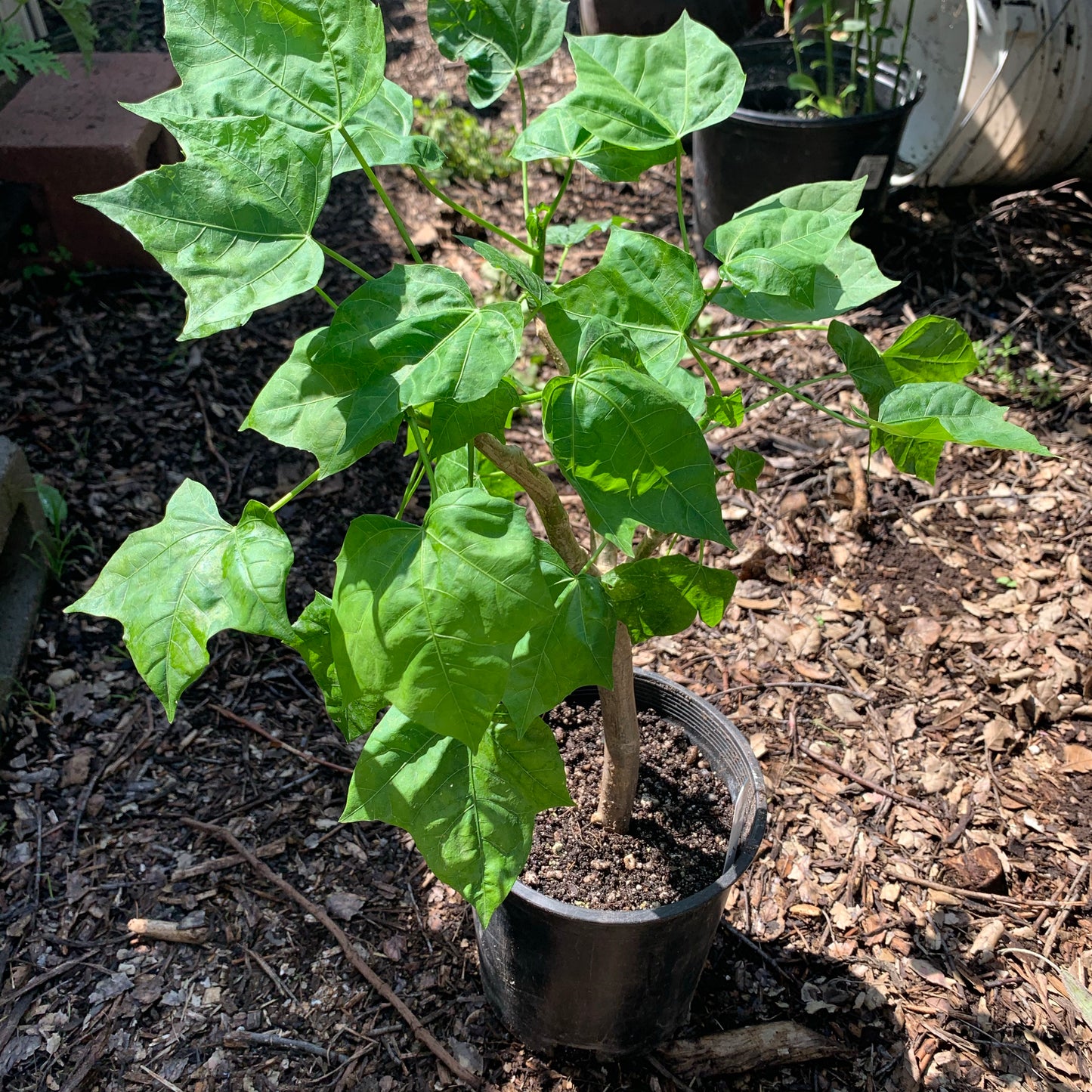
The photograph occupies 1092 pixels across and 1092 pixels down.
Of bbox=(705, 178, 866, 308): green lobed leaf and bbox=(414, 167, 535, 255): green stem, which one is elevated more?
bbox=(414, 167, 535, 255): green stem

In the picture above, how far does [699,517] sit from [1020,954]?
1.45 meters

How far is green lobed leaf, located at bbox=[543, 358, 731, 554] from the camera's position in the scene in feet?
3.13

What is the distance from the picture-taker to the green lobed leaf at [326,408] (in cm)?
93

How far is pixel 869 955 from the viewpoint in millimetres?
1910

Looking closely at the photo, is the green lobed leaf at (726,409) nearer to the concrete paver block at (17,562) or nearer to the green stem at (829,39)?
the concrete paver block at (17,562)

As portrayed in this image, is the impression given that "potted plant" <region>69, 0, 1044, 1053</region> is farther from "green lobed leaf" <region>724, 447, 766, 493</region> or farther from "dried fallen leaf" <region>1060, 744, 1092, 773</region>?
"dried fallen leaf" <region>1060, 744, 1092, 773</region>

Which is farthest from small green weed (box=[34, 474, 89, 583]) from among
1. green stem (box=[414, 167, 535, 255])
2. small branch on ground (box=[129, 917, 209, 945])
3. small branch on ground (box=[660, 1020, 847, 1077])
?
Result: small branch on ground (box=[660, 1020, 847, 1077])

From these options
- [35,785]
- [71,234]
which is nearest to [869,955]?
[35,785]

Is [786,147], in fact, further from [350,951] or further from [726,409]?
[350,951]

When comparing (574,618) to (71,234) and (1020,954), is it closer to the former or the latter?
(1020,954)

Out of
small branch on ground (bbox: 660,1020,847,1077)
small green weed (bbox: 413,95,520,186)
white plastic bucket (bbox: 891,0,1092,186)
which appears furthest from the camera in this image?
small green weed (bbox: 413,95,520,186)

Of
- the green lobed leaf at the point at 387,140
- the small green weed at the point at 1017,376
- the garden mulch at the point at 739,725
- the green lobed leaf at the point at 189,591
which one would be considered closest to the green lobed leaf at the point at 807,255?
the green lobed leaf at the point at 387,140

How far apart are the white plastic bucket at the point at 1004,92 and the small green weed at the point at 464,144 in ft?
5.13

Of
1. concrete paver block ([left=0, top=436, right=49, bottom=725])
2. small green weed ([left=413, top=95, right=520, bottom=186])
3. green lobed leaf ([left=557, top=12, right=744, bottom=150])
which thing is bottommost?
concrete paver block ([left=0, top=436, right=49, bottom=725])
